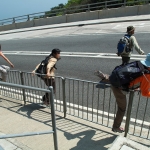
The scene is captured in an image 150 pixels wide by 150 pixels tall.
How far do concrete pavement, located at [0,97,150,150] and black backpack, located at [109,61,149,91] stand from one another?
4.27 ft

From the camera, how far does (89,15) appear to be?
2202 cm

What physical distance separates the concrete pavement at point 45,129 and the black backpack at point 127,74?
130 cm

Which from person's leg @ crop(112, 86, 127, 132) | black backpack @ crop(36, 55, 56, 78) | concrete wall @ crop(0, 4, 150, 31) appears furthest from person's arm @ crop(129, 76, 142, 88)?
concrete wall @ crop(0, 4, 150, 31)

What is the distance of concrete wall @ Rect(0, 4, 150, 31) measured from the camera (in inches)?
781

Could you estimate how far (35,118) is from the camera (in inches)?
192

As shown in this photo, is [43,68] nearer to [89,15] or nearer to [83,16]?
[89,15]

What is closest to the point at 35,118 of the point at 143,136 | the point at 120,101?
the point at 120,101

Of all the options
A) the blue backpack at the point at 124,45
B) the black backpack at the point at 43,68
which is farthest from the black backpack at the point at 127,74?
the blue backpack at the point at 124,45

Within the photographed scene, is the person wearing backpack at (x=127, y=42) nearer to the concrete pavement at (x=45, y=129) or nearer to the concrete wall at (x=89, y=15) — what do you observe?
the concrete pavement at (x=45, y=129)

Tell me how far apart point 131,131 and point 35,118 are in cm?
241

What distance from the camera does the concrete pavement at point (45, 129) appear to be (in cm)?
383

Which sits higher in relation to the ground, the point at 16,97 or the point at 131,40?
the point at 131,40

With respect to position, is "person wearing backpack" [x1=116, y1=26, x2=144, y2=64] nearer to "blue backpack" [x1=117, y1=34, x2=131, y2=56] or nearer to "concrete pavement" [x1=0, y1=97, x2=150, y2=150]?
"blue backpack" [x1=117, y1=34, x2=131, y2=56]

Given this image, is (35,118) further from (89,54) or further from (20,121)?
(89,54)
